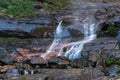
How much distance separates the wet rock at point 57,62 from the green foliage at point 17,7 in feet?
17.6

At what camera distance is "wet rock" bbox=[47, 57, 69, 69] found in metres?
16.7

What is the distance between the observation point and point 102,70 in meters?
15.5

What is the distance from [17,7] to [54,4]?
2.86 metres

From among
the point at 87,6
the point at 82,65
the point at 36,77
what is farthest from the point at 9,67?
the point at 87,6

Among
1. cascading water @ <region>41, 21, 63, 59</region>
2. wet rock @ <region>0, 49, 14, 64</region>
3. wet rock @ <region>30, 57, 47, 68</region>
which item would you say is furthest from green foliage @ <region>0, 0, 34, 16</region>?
wet rock @ <region>30, 57, 47, 68</region>

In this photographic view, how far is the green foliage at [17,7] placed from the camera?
2152 cm

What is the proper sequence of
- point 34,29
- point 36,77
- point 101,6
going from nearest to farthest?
point 36,77
point 34,29
point 101,6

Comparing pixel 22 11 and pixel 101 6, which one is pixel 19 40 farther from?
pixel 101 6

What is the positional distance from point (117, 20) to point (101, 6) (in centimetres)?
464

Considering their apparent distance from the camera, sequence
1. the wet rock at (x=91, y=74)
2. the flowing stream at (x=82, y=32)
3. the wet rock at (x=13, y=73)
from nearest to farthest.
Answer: the wet rock at (x=91, y=74)
the wet rock at (x=13, y=73)
the flowing stream at (x=82, y=32)

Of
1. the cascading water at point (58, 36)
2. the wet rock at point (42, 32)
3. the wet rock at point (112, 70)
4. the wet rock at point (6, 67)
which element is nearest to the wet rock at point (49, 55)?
the cascading water at point (58, 36)

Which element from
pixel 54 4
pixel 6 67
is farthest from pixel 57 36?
pixel 6 67

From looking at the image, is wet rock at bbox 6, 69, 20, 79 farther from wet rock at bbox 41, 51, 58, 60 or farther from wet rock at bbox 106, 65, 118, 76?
wet rock at bbox 106, 65, 118, 76

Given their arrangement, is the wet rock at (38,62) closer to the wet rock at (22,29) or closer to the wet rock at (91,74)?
the wet rock at (91,74)
